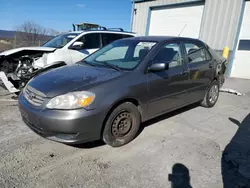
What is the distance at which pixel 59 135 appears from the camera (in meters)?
2.55

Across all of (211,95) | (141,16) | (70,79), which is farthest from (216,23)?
(70,79)

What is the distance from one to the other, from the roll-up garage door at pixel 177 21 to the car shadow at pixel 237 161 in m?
8.11

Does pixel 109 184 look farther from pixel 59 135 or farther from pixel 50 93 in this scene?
pixel 50 93

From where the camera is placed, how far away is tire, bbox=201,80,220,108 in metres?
4.78

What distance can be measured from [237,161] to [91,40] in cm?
493

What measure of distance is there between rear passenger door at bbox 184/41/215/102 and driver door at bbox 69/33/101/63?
2956 mm

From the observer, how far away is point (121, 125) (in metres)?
2.98

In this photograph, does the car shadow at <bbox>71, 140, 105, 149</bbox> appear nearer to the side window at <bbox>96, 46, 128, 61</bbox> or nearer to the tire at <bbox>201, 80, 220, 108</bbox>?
the side window at <bbox>96, 46, 128, 61</bbox>

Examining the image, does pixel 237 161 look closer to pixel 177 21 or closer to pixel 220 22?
pixel 220 22

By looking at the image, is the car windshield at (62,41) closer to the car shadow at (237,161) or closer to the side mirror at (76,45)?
the side mirror at (76,45)

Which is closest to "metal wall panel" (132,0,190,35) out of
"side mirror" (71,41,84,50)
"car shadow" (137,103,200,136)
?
"side mirror" (71,41,84,50)

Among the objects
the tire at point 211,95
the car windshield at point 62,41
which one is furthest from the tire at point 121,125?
the car windshield at point 62,41

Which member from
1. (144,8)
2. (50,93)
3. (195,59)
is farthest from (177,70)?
(144,8)

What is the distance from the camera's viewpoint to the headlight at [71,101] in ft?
8.12
